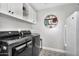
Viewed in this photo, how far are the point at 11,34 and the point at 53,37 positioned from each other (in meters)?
0.69

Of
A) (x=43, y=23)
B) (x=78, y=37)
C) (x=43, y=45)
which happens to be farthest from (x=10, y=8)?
(x=78, y=37)

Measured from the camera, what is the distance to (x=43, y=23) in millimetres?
1226

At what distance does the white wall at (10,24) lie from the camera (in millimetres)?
1186

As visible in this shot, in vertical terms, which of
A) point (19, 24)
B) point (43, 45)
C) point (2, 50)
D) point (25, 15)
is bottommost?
point (43, 45)

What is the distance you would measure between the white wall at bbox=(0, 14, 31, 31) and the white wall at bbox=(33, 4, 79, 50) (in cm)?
31

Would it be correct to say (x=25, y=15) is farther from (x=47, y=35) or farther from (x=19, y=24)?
(x=47, y=35)

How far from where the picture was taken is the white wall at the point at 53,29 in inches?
49.1

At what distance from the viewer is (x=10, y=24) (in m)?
1.32

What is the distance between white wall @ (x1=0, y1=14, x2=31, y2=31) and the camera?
119cm

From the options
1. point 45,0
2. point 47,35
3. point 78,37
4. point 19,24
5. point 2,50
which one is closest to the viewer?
point 2,50

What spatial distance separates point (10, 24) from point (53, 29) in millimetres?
718

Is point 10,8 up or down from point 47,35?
up

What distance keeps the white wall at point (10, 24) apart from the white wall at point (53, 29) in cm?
31

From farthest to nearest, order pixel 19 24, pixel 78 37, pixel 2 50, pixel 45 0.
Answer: pixel 19 24
pixel 78 37
pixel 45 0
pixel 2 50
